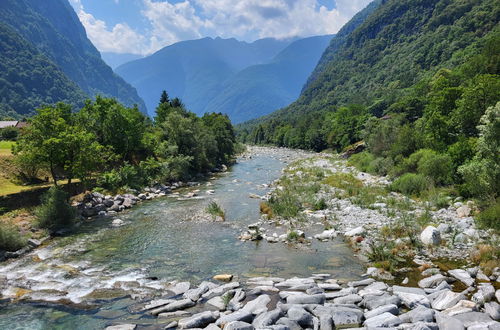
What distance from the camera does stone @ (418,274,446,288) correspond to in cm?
1268

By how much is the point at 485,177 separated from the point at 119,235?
74.6ft

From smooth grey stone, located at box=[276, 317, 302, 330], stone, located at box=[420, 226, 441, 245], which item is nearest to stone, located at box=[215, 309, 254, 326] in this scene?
smooth grey stone, located at box=[276, 317, 302, 330]

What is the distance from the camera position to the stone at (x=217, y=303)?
11757 mm

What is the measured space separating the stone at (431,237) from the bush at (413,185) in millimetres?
11189

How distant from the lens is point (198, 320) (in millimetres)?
10477

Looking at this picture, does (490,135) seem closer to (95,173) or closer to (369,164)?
(369,164)

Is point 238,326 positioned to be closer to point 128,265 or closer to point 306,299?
point 306,299

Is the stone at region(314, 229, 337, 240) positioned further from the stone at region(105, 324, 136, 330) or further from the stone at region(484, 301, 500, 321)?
the stone at region(105, 324, 136, 330)

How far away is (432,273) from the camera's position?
13.7m

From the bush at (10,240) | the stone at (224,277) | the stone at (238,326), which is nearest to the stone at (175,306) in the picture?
the stone at (224,277)

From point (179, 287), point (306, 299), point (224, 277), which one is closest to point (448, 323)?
point (306, 299)

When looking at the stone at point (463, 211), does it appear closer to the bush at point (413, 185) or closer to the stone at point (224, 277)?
the bush at point (413, 185)

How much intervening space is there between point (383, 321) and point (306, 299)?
8.85ft

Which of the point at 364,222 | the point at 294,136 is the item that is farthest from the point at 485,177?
the point at 294,136
